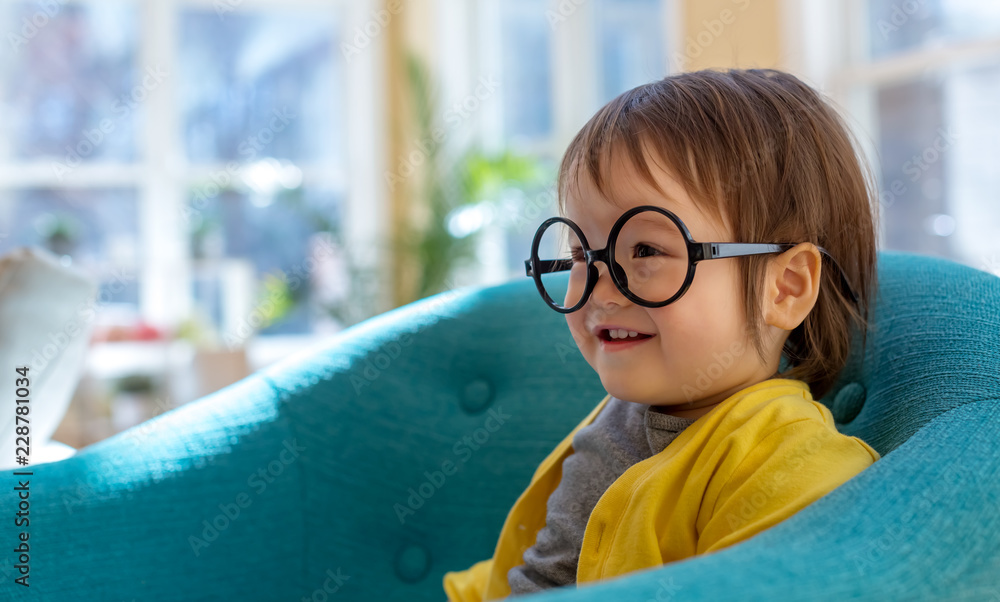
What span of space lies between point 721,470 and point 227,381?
398 centimetres

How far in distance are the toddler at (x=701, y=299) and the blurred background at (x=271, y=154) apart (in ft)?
8.73

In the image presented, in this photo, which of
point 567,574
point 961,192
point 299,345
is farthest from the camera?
point 299,345

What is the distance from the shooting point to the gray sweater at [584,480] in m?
A: 0.88

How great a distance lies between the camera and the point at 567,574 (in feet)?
2.90

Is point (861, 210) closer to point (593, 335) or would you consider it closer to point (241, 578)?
point (593, 335)

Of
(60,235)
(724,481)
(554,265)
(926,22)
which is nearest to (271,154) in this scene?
(60,235)

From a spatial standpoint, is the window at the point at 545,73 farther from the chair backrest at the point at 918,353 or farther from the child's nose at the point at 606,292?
the child's nose at the point at 606,292

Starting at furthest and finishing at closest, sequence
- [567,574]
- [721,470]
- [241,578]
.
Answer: [241,578], [567,574], [721,470]

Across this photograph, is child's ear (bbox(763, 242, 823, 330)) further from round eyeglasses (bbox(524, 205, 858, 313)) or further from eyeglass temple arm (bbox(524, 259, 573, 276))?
eyeglass temple arm (bbox(524, 259, 573, 276))

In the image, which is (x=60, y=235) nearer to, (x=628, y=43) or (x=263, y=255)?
(x=263, y=255)

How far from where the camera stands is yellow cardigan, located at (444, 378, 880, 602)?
2.27ft

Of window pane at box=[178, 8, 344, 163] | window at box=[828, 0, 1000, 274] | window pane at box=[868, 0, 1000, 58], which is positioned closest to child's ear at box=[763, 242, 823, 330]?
window at box=[828, 0, 1000, 274]

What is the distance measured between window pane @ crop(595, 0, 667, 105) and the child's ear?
312 centimetres

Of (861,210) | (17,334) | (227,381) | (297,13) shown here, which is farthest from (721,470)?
(297,13)
